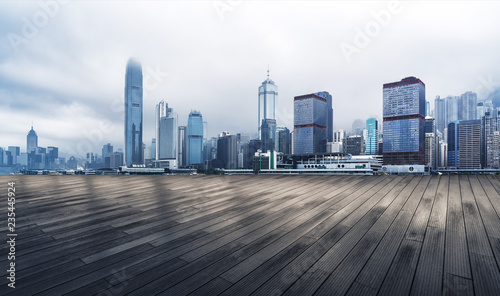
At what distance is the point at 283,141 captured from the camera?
144m

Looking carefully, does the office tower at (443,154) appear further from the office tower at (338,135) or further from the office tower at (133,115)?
the office tower at (133,115)

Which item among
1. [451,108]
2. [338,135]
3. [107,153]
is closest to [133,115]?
[107,153]

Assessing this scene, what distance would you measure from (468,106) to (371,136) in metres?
56.5

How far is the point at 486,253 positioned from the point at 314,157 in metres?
61.5

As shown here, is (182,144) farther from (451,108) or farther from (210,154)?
(451,108)

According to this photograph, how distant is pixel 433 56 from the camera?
35.0m

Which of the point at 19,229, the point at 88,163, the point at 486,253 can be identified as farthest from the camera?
the point at 88,163

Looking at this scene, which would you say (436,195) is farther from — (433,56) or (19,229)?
(433,56)

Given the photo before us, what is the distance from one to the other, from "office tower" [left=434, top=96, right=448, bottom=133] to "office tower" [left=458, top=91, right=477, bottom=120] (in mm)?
10835

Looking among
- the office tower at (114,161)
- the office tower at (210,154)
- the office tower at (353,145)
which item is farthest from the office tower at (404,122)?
the office tower at (114,161)

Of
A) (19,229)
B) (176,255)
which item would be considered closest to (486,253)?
(176,255)

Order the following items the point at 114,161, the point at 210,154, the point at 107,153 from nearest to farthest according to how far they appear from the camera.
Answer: the point at 107,153, the point at 114,161, the point at 210,154

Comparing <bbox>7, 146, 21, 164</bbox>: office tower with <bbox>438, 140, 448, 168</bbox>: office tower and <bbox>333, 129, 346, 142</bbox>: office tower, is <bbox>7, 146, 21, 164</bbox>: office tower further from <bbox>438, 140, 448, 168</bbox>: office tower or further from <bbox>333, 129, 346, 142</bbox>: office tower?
<bbox>333, 129, 346, 142</bbox>: office tower

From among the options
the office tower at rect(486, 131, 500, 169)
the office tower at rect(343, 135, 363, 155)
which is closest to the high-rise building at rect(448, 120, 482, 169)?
the office tower at rect(486, 131, 500, 169)
